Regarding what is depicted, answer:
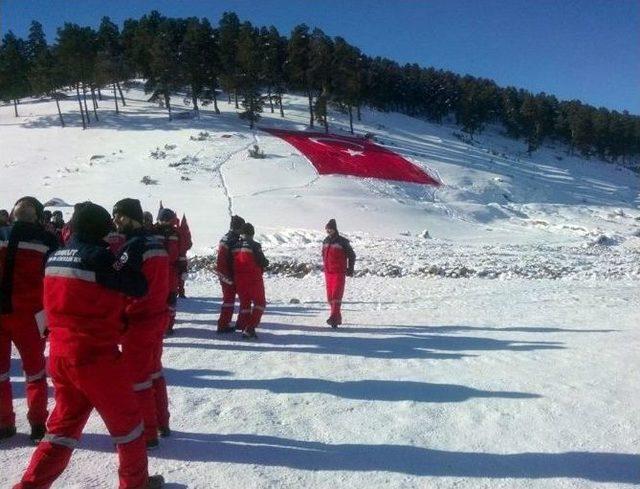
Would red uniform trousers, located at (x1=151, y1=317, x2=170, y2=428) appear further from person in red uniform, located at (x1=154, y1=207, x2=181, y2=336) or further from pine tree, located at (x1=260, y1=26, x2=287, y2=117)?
pine tree, located at (x1=260, y1=26, x2=287, y2=117)

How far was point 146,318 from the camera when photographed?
4.25m

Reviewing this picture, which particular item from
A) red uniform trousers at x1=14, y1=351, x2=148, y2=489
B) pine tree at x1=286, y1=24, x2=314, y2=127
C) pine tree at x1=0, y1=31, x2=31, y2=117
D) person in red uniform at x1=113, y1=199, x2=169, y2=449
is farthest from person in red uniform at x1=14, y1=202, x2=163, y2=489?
pine tree at x1=0, y1=31, x2=31, y2=117

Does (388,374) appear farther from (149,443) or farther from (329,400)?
(149,443)

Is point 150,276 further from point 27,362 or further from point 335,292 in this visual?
point 335,292

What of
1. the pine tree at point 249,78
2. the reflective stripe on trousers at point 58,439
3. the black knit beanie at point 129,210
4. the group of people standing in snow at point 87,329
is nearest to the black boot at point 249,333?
the group of people standing in snow at point 87,329

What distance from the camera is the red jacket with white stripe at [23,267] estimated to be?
437 cm

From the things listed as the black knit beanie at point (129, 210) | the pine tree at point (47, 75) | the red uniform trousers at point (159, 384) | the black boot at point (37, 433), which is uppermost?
the pine tree at point (47, 75)

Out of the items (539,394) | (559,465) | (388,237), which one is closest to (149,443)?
(559,465)

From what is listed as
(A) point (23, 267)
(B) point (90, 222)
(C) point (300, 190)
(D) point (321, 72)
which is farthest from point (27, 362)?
(D) point (321, 72)

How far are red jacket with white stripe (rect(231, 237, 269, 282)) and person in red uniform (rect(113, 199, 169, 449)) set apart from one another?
11.7 feet

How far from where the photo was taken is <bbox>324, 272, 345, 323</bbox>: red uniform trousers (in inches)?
355

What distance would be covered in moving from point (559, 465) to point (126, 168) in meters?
32.8

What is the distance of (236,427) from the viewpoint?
4863 millimetres

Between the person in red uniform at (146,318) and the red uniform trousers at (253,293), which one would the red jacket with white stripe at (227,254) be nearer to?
the red uniform trousers at (253,293)
